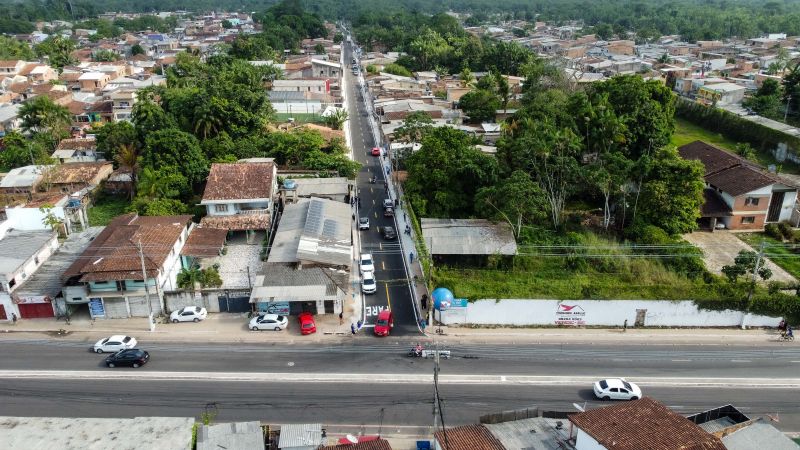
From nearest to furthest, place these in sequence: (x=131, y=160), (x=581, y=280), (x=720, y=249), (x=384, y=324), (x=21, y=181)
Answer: (x=384, y=324) → (x=581, y=280) → (x=720, y=249) → (x=131, y=160) → (x=21, y=181)

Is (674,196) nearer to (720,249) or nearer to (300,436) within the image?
(720,249)

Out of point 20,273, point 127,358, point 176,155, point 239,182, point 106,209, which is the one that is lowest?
point 127,358

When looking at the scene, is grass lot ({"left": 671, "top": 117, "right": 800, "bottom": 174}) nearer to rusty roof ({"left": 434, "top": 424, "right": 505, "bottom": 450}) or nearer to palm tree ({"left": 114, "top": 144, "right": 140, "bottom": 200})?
rusty roof ({"left": 434, "top": 424, "right": 505, "bottom": 450})

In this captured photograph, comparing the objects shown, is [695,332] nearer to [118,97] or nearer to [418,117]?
[418,117]

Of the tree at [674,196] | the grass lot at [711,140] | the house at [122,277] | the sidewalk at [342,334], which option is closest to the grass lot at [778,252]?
the tree at [674,196]

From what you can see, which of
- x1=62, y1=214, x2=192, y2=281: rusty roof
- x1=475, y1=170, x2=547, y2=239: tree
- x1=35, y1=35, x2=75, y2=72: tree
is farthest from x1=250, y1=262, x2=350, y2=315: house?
x1=35, y1=35, x2=75, y2=72: tree

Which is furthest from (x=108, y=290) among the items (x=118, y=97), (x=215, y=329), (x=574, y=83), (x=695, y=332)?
(x=574, y=83)

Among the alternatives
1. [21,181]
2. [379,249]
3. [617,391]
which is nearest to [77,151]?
[21,181]
